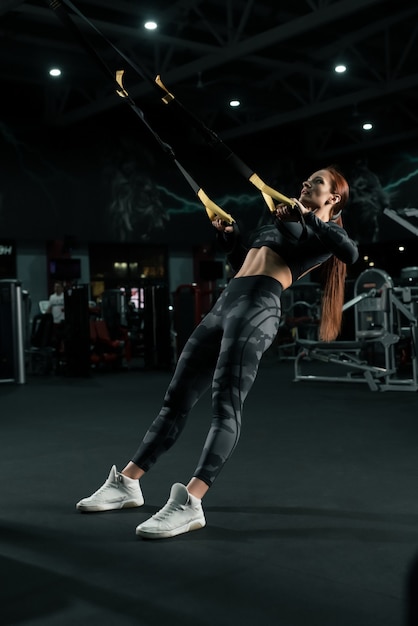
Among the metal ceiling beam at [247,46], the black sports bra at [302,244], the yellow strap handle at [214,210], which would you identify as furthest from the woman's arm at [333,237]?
the metal ceiling beam at [247,46]

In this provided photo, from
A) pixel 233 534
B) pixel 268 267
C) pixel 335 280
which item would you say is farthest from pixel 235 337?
pixel 233 534

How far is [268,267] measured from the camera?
2.54 m

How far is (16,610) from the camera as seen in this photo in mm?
1720

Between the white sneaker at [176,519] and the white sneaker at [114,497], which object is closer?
the white sneaker at [176,519]

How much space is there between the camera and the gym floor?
5.67ft

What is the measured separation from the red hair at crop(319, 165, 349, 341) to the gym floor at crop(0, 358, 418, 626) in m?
0.73

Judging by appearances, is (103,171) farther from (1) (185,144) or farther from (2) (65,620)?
(2) (65,620)

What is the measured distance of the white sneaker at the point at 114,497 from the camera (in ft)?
8.66

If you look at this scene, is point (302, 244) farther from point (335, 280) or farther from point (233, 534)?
point (233, 534)

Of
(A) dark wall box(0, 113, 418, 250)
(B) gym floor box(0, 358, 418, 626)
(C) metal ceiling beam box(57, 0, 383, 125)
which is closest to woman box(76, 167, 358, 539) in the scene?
(B) gym floor box(0, 358, 418, 626)

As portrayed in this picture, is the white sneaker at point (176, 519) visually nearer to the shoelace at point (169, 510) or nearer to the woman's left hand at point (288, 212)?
the shoelace at point (169, 510)

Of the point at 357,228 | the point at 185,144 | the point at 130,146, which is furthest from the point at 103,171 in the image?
the point at 357,228

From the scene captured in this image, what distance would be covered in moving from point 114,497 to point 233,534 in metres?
0.54

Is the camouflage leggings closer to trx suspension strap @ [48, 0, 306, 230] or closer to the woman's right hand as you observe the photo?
the woman's right hand
